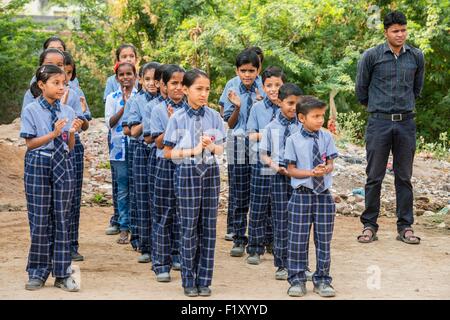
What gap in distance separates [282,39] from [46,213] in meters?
9.97

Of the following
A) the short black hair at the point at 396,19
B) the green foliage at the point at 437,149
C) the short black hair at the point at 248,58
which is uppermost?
the short black hair at the point at 396,19

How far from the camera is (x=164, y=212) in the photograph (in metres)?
6.93

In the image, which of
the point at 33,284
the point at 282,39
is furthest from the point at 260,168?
the point at 282,39

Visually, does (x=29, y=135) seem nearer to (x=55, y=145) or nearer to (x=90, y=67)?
(x=55, y=145)

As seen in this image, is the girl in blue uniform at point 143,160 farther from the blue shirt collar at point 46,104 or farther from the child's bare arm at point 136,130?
the blue shirt collar at point 46,104

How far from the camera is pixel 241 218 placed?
8047 mm

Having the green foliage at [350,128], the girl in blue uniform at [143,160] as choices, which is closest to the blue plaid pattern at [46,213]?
the girl in blue uniform at [143,160]

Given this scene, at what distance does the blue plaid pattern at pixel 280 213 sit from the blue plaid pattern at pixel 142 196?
1.15 meters

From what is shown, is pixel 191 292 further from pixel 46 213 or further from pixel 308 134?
pixel 308 134

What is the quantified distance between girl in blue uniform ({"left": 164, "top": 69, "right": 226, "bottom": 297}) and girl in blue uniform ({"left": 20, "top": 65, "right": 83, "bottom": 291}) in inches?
30.3

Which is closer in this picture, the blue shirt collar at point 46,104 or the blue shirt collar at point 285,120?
the blue shirt collar at point 46,104

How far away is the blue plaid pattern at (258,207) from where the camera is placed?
764 cm

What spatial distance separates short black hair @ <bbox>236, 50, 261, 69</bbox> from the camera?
305 inches

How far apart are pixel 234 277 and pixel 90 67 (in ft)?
35.8
